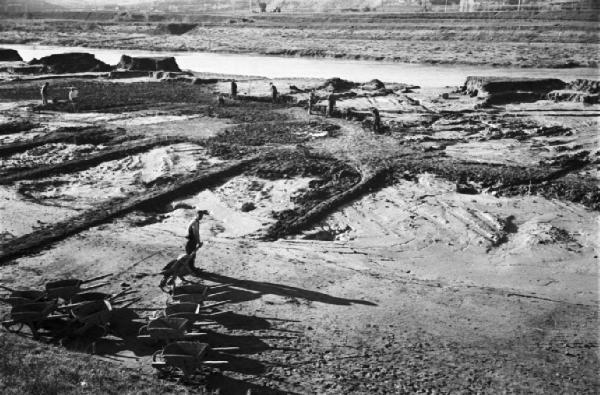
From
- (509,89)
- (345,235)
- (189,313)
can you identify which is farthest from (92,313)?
(509,89)

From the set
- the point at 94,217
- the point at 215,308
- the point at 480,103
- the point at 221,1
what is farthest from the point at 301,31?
the point at 221,1

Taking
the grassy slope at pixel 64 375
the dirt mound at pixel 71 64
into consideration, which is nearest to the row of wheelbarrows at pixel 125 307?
the grassy slope at pixel 64 375

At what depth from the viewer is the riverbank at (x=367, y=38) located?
4978cm

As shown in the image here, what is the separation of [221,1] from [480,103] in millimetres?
133129

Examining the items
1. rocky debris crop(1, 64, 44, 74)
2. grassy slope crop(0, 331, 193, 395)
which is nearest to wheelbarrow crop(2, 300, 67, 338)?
grassy slope crop(0, 331, 193, 395)

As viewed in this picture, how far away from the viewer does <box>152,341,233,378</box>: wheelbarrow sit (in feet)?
29.9

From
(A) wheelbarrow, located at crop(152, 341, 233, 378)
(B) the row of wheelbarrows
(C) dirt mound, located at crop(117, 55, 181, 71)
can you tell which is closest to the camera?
(A) wheelbarrow, located at crop(152, 341, 233, 378)

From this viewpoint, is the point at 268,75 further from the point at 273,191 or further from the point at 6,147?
the point at 273,191

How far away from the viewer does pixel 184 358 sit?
29.8ft

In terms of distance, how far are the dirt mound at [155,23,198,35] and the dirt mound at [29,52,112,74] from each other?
3279 cm

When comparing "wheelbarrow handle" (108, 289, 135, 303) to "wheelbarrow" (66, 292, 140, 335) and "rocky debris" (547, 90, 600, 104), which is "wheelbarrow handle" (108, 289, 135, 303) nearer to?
"wheelbarrow" (66, 292, 140, 335)

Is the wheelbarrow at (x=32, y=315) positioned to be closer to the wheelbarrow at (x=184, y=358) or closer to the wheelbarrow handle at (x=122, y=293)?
the wheelbarrow handle at (x=122, y=293)

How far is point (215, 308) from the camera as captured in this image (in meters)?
11.8

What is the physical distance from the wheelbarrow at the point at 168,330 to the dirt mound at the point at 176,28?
241 feet
